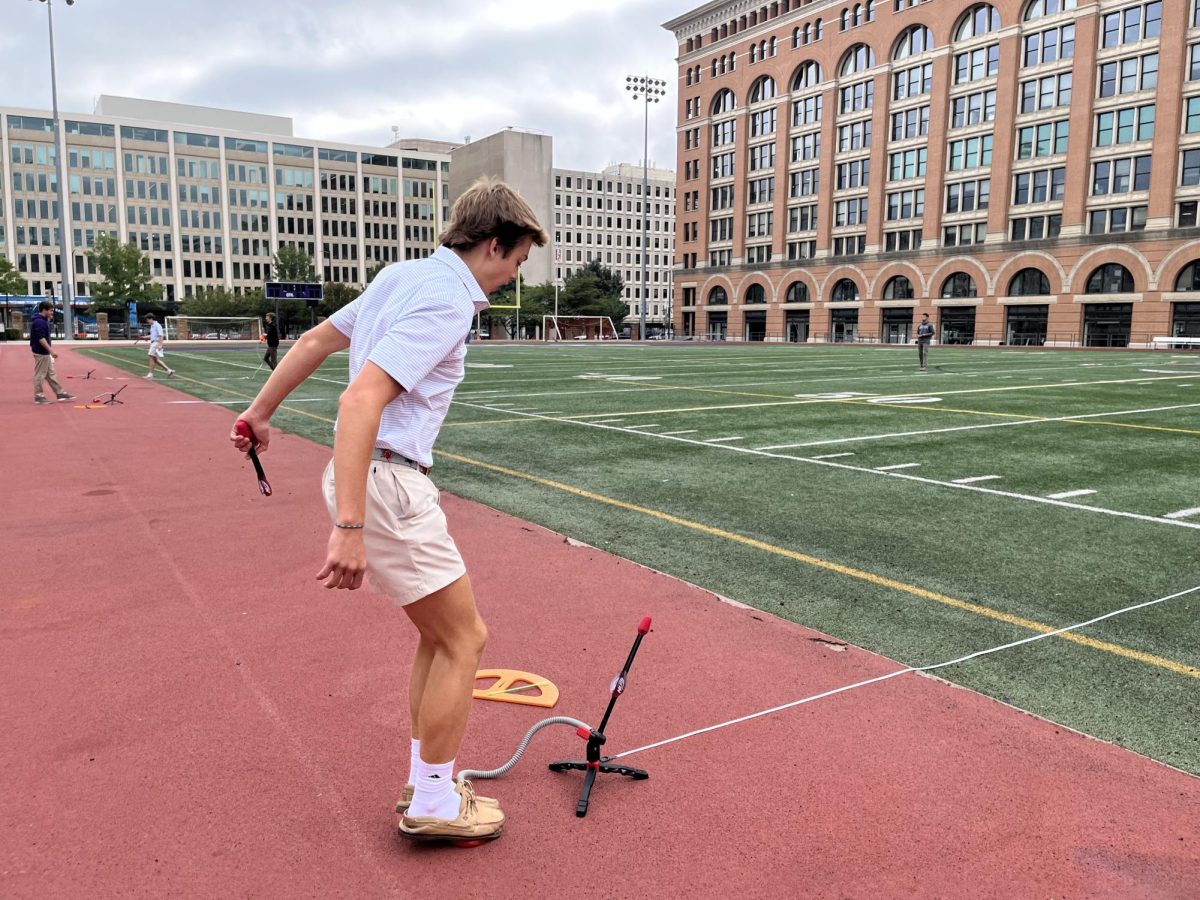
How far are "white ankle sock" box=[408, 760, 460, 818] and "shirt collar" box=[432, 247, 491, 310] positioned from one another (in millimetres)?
1509

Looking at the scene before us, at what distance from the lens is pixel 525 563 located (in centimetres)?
641

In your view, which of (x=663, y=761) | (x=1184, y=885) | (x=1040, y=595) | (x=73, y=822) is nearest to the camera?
(x=1184, y=885)

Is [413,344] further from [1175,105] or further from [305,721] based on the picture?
[1175,105]

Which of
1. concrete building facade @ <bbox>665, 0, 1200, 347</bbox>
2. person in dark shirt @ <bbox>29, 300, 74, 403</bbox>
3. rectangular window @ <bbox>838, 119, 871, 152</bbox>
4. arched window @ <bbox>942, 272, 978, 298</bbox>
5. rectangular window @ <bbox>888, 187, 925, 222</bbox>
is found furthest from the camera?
rectangular window @ <bbox>838, 119, 871, 152</bbox>

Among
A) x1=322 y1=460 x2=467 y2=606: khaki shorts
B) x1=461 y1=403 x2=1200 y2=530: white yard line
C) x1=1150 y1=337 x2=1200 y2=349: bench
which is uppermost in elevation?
x1=1150 y1=337 x2=1200 y2=349: bench

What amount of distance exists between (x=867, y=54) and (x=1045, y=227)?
74.6 feet

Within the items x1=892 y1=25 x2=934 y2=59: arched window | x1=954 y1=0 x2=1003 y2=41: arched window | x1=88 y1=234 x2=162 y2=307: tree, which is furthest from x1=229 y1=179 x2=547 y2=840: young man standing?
x1=88 y1=234 x2=162 y2=307: tree

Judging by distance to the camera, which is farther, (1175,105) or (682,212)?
(682,212)

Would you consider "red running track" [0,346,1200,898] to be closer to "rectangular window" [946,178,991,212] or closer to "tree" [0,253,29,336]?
"rectangular window" [946,178,991,212]

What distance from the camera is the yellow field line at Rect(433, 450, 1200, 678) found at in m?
4.60

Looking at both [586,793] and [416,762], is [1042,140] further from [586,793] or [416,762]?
[416,762]

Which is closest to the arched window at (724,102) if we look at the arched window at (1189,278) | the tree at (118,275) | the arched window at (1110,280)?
the arched window at (1110,280)

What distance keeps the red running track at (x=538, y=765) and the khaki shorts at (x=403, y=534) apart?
96 cm

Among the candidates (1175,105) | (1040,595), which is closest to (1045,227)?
(1175,105)
